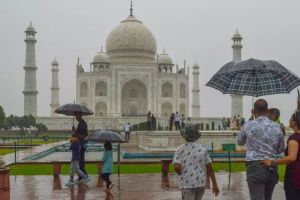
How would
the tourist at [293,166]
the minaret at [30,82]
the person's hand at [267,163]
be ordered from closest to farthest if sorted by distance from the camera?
1. the tourist at [293,166]
2. the person's hand at [267,163]
3. the minaret at [30,82]

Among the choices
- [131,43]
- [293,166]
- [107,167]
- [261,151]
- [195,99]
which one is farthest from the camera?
[195,99]

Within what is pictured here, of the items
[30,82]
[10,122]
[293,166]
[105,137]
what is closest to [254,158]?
[293,166]

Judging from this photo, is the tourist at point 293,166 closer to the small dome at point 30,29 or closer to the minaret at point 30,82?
the minaret at point 30,82

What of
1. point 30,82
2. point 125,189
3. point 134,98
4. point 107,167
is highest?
point 30,82

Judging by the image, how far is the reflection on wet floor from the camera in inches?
287

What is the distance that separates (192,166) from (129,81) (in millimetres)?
40086

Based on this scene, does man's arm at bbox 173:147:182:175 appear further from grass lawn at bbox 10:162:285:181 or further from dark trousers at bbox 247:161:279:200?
grass lawn at bbox 10:162:285:181

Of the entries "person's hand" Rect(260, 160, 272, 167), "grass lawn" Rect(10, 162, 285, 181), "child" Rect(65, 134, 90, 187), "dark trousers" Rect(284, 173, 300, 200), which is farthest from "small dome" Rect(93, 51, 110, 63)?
"dark trousers" Rect(284, 173, 300, 200)

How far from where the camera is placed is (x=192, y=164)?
14.6 feet

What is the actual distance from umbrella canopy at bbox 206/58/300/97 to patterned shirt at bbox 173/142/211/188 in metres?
3.03

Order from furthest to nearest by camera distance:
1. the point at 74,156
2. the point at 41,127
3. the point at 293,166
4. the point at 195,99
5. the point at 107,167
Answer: the point at 195,99 < the point at 41,127 < the point at 74,156 < the point at 107,167 < the point at 293,166

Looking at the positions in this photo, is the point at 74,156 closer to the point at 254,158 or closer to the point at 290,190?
the point at 254,158

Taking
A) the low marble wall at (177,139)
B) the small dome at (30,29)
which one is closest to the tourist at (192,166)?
the low marble wall at (177,139)

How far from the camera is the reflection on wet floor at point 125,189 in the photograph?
24.0 ft
